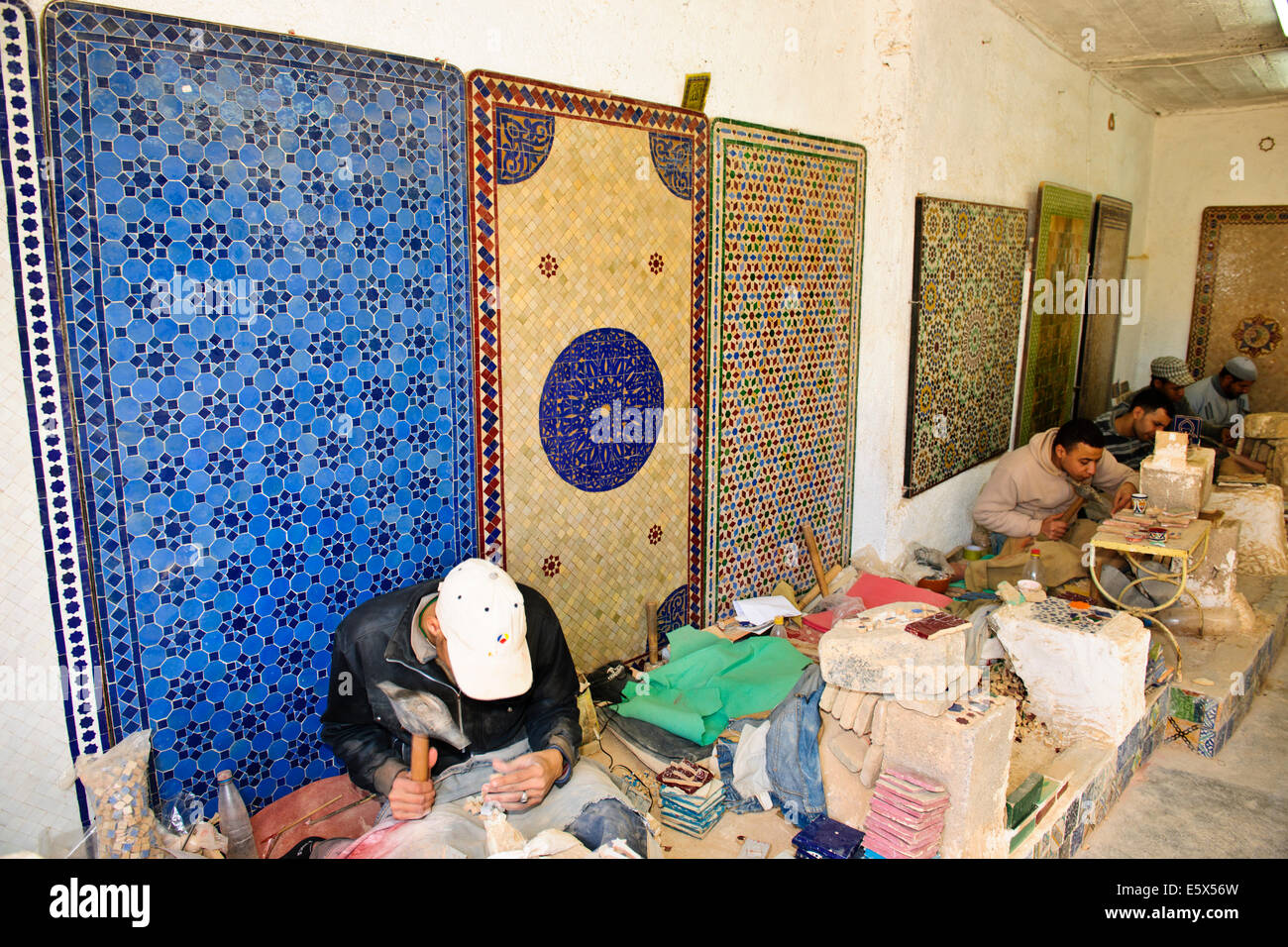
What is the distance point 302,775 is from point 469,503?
3.38 ft

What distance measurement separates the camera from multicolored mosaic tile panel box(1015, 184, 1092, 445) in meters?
6.85

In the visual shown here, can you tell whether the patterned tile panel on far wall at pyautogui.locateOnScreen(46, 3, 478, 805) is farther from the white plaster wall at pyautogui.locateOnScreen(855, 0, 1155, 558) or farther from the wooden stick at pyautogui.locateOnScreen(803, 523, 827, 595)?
the white plaster wall at pyautogui.locateOnScreen(855, 0, 1155, 558)

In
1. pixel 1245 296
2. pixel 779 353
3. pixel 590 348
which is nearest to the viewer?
pixel 590 348

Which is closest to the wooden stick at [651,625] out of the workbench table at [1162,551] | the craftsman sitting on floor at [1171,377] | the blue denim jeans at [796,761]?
the blue denim jeans at [796,761]

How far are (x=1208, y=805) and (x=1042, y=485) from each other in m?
2.27

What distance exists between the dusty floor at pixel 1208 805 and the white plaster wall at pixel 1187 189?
22.2 feet

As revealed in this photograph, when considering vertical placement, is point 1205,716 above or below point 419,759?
below

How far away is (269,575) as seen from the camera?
8.85 feet

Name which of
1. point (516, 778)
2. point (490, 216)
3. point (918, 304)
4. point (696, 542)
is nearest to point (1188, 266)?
point (918, 304)

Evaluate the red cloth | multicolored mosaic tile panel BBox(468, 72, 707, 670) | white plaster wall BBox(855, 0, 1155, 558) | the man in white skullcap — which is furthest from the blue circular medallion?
the man in white skullcap

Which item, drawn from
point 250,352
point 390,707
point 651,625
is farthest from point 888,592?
point 250,352

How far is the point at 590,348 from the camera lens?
3.53 meters

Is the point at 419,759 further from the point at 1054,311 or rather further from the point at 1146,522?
the point at 1054,311

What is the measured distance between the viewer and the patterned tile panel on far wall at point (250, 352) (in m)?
2.32
